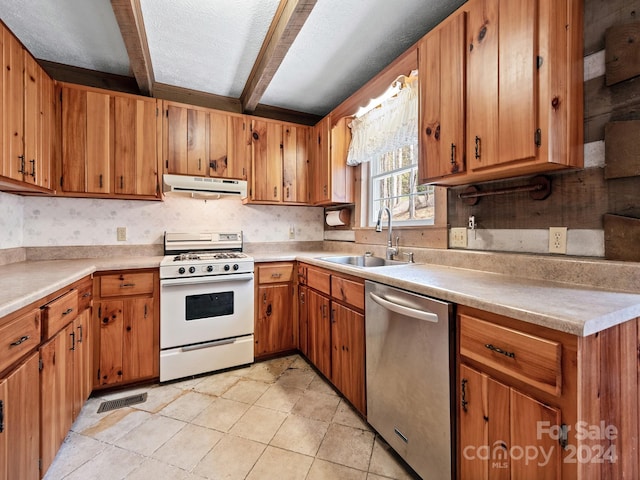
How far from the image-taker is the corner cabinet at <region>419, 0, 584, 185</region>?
3.84 ft

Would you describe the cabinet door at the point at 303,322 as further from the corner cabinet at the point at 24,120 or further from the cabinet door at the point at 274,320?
the corner cabinet at the point at 24,120

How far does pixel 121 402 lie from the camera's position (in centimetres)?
200

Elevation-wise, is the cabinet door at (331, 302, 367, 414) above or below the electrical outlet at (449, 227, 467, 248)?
below

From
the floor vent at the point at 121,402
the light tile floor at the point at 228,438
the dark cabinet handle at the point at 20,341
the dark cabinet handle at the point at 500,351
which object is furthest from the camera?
the floor vent at the point at 121,402

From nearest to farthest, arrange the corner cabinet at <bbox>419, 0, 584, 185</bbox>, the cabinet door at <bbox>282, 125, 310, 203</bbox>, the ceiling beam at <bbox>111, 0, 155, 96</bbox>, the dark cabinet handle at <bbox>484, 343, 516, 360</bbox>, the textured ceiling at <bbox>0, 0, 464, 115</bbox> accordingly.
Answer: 1. the dark cabinet handle at <bbox>484, 343, 516, 360</bbox>
2. the corner cabinet at <bbox>419, 0, 584, 185</bbox>
3. the ceiling beam at <bbox>111, 0, 155, 96</bbox>
4. the textured ceiling at <bbox>0, 0, 464, 115</bbox>
5. the cabinet door at <bbox>282, 125, 310, 203</bbox>

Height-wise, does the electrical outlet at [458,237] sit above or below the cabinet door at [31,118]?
below

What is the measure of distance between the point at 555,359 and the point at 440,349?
1.38 ft

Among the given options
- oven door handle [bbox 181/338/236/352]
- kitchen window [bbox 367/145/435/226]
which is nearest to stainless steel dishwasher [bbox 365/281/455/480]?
kitchen window [bbox 367/145/435/226]

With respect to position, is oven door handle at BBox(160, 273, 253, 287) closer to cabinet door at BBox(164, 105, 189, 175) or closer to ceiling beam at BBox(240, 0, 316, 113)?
cabinet door at BBox(164, 105, 189, 175)

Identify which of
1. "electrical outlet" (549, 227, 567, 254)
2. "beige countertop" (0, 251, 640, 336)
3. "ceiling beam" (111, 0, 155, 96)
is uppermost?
"ceiling beam" (111, 0, 155, 96)

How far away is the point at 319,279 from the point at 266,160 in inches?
54.9

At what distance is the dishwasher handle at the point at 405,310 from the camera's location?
1.22 metres

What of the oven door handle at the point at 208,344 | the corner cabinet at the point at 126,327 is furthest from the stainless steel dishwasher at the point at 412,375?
the corner cabinet at the point at 126,327

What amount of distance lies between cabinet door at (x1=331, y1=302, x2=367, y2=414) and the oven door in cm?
84
